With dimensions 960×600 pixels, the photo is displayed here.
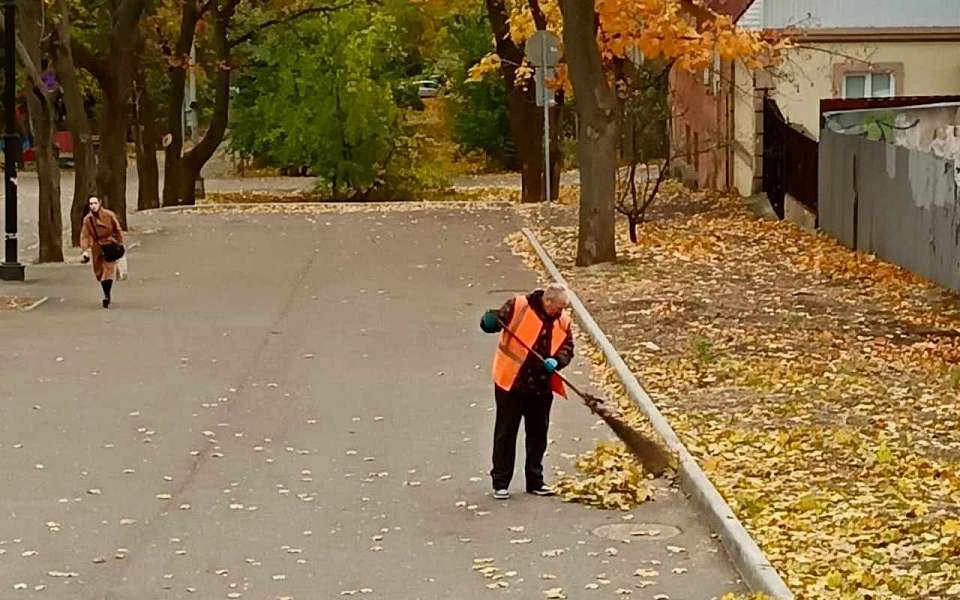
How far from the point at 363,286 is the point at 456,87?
33.3 m

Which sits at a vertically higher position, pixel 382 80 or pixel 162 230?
pixel 382 80

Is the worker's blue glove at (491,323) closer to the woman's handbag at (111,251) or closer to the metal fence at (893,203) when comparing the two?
the metal fence at (893,203)

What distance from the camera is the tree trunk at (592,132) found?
74.8ft

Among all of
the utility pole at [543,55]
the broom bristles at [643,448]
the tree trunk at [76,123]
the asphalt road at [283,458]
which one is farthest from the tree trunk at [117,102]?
the broom bristles at [643,448]

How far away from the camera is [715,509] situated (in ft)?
31.8

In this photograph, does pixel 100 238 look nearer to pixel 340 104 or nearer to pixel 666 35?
pixel 666 35

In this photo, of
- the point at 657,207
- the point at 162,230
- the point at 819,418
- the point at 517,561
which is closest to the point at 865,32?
the point at 657,207

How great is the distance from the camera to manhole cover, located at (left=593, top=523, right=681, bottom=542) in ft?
→ 31.7

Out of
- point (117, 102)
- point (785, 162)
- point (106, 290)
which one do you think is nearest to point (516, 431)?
point (106, 290)

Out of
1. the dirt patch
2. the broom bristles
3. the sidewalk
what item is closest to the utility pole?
the sidewalk

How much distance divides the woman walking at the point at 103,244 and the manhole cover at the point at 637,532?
39.1 feet

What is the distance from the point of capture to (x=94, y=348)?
1748 centimetres

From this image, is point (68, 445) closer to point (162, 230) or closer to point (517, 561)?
point (517, 561)

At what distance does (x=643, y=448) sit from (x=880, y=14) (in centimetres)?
2300
